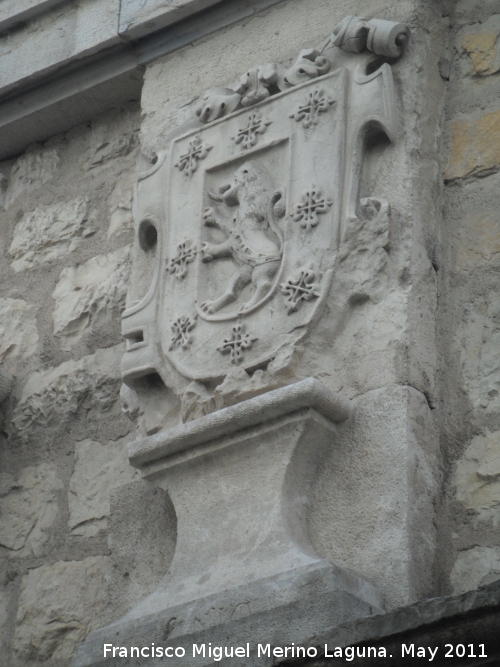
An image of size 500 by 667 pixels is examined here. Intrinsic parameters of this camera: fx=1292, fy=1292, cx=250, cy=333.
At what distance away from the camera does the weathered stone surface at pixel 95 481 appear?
320cm

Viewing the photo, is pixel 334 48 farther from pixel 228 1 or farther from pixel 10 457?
pixel 10 457

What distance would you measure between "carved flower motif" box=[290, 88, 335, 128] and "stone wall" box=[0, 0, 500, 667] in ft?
0.56

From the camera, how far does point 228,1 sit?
3.45 meters

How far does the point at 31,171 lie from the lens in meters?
3.96

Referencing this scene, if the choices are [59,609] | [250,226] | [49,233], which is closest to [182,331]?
[250,226]

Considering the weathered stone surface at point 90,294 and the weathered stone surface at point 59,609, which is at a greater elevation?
the weathered stone surface at point 90,294

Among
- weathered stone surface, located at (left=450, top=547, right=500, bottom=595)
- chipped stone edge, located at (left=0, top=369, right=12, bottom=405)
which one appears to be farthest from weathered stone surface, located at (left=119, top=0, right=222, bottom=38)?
weathered stone surface, located at (left=450, top=547, right=500, bottom=595)

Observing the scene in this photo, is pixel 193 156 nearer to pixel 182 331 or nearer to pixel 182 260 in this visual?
pixel 182 260

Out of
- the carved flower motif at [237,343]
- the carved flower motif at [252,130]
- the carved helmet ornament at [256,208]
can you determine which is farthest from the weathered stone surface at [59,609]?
the carved flower motif at [252,130]

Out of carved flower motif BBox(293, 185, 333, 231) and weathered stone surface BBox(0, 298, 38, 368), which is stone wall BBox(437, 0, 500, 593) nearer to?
carved flower motif BBox(293, 185, 333, 231)

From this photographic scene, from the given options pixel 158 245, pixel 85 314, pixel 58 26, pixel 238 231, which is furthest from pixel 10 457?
pixel 58 26

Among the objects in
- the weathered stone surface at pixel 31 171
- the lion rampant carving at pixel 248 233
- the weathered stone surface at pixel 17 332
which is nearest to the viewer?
the lion rampant carving at pixel 248 233

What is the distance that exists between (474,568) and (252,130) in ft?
3.93

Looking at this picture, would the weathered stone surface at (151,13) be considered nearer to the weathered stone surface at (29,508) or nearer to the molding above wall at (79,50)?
the molding above wall at (79,50)
